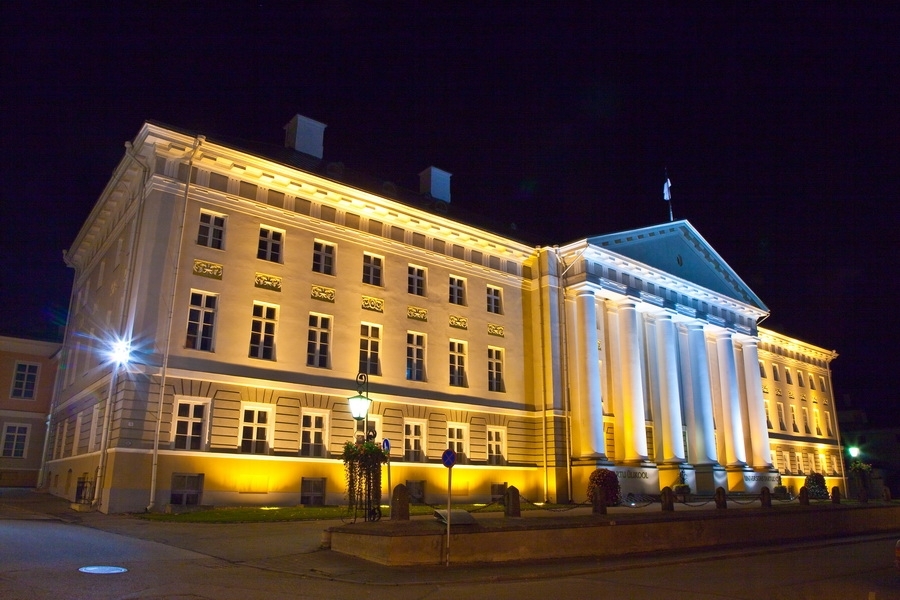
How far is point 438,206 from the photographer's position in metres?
35.7

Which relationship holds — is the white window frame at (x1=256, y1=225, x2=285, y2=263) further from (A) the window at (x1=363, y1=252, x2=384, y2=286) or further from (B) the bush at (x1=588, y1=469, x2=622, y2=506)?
(B) the bush at (x1=588, y1=469, x2=622, y2=506)

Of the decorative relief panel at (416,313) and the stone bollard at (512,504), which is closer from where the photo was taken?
the stone bollard at (512,504)

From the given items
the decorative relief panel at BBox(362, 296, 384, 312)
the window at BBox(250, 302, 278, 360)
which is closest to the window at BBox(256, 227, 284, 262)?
the window at BBox(250, 302, 278, 360)

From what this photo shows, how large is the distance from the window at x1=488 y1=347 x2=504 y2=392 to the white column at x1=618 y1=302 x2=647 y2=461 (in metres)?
7.29

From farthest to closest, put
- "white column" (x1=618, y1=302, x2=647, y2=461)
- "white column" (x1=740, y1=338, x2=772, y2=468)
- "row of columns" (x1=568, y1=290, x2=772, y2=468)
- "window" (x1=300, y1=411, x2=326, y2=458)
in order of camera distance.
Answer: "white column" (x1=740, y1=338, x2=772, y2=468), "white column" (x1=618, y1=302, x2=647, y2=461), "row of columns" (x1=568, y1=290, x2=772, y2=468), "window" (x1=300, y1=411, x2=326, y2=458)

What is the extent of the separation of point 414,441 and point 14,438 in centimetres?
2544

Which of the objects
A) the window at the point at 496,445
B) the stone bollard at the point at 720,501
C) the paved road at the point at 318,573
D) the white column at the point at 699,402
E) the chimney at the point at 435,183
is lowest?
the paved road at the point at 318,573

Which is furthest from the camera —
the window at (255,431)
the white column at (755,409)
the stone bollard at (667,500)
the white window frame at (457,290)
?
the white column at (755,409)

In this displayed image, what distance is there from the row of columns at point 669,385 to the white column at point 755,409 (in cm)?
6

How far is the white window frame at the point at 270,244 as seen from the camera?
26.3 m

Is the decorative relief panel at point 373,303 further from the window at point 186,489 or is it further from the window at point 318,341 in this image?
the window at point 186,489

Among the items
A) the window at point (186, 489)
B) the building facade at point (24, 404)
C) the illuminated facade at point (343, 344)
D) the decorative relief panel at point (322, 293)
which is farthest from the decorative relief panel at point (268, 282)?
the building facade at point (24, 404)

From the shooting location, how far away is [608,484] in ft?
100

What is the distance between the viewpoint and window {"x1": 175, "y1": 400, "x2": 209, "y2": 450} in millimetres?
22516
